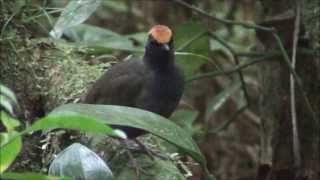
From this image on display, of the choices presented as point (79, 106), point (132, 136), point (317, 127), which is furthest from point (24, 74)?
point (317, 127)

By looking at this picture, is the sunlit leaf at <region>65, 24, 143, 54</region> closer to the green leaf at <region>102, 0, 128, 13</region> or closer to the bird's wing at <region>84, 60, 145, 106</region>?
the bird's wing at <region>84, 60, 145, 106</region>

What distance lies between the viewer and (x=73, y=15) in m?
3.06

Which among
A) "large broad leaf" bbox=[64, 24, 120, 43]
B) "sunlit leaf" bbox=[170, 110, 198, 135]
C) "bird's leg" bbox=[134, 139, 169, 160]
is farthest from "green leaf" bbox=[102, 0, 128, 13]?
"bird's leg" bbox=[134, 139, 169, 160]

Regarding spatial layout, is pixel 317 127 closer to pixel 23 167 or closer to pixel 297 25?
pixel 297 25

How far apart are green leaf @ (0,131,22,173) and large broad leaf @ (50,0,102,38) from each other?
1.55m

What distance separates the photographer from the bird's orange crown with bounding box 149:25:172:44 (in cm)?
320

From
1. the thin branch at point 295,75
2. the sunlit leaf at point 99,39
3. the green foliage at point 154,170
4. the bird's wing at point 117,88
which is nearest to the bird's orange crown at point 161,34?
A: the bird's wing at point 117,88

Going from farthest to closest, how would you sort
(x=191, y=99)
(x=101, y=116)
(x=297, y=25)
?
(x=191, y=99) < (x=297, y=25) < (x=101, y=116)

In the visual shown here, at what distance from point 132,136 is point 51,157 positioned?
39cm

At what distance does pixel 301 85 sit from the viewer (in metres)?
3.79

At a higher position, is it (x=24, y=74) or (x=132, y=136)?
(x=24, y=74)

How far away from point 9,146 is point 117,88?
1662 millimetres

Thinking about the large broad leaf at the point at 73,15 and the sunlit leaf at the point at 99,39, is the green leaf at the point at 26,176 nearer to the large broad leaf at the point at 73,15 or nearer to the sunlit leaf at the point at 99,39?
the large broad leaf at the point at 73,15

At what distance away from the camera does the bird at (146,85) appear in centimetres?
310
